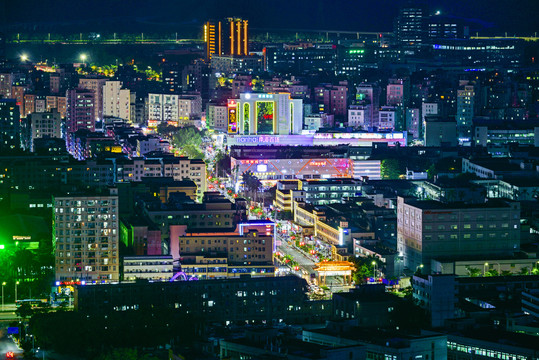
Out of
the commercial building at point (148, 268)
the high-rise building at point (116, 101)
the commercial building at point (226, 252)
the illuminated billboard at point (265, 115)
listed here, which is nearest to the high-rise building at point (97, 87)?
the high-rise building at point (116, 101)

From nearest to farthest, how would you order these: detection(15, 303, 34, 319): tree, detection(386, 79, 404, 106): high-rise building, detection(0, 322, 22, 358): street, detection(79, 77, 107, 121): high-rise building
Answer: detection(0, 322, 22, 358): street < detection(15, 303, 34, 319): tree < detection(79, 77, 107, 121): high-rise building < detection(386, 79, 404, 106): high-rise building

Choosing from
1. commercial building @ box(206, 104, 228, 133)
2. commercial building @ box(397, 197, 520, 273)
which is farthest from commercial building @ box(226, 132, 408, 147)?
commercial building @ box(397, 197, 520, 273)

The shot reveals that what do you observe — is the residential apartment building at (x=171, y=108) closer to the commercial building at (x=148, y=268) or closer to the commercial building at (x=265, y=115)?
the commercial building at (x=265, y=115)

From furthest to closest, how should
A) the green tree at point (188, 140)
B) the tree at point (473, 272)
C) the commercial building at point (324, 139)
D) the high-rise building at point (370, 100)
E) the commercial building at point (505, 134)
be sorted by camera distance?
the high-rise building at point (370, 100) < the commercial building at point (324, 139) < the commercial building at point (505, 134) < the green tree at point (188, 140) < the tree at point (473, 272)

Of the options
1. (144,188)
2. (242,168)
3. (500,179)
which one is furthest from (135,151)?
(500,179)

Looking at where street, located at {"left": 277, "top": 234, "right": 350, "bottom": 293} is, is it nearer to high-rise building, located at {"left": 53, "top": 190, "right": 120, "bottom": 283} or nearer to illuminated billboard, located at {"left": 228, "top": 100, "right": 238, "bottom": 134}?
high-rise building, located at {"left": 53, "top": 190, "right": 120, "bottom": 283}

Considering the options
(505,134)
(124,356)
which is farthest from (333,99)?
(124,356)
